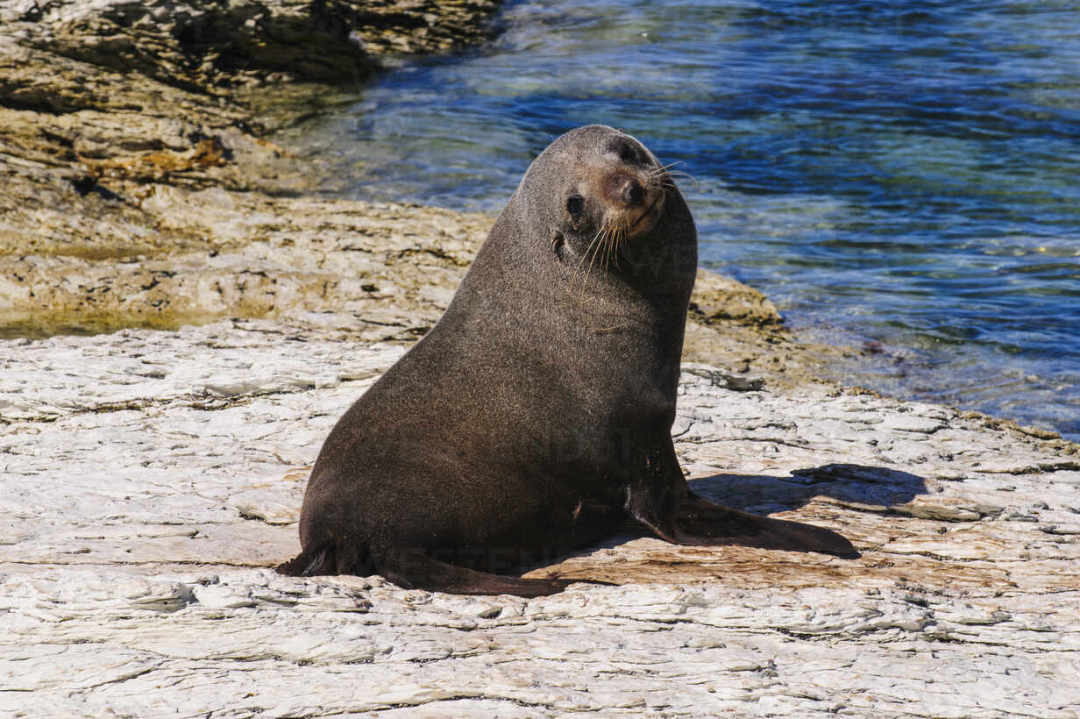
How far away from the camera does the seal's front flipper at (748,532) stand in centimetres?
459

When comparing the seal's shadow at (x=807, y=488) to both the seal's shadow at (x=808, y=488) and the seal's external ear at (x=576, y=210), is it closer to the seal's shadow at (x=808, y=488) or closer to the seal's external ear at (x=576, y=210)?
the seal's shadow at (x=808, y=488)

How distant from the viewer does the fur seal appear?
4332 mm

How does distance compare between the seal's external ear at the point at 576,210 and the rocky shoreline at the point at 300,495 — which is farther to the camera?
the seal's external ear at the point at 576,210

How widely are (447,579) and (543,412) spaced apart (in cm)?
76

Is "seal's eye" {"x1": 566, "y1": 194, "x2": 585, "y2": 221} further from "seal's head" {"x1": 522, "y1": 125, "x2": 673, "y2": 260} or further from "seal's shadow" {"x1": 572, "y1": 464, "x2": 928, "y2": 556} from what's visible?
"seal's shadow" {"x1": 572, "y1": 464, "x2": 928, "y2": 556}

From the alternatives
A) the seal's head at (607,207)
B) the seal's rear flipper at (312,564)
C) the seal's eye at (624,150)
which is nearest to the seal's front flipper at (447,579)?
the seal's rear flipper at (312,564)

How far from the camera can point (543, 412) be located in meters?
4.59

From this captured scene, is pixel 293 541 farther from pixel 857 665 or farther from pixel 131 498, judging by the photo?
pixel 857 665

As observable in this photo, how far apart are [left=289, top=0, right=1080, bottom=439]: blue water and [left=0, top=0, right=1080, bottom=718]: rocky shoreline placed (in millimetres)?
1418

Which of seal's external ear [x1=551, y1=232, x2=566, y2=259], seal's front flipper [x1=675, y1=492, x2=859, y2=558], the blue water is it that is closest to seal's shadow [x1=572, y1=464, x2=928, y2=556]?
seal's front flipper [x1=675, y1=492, x2=859, y2=558]

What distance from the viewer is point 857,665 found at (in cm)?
350

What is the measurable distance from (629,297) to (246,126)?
417 inches

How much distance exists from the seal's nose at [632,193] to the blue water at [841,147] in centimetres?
308

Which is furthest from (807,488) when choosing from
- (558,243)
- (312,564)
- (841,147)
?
(841,147)
